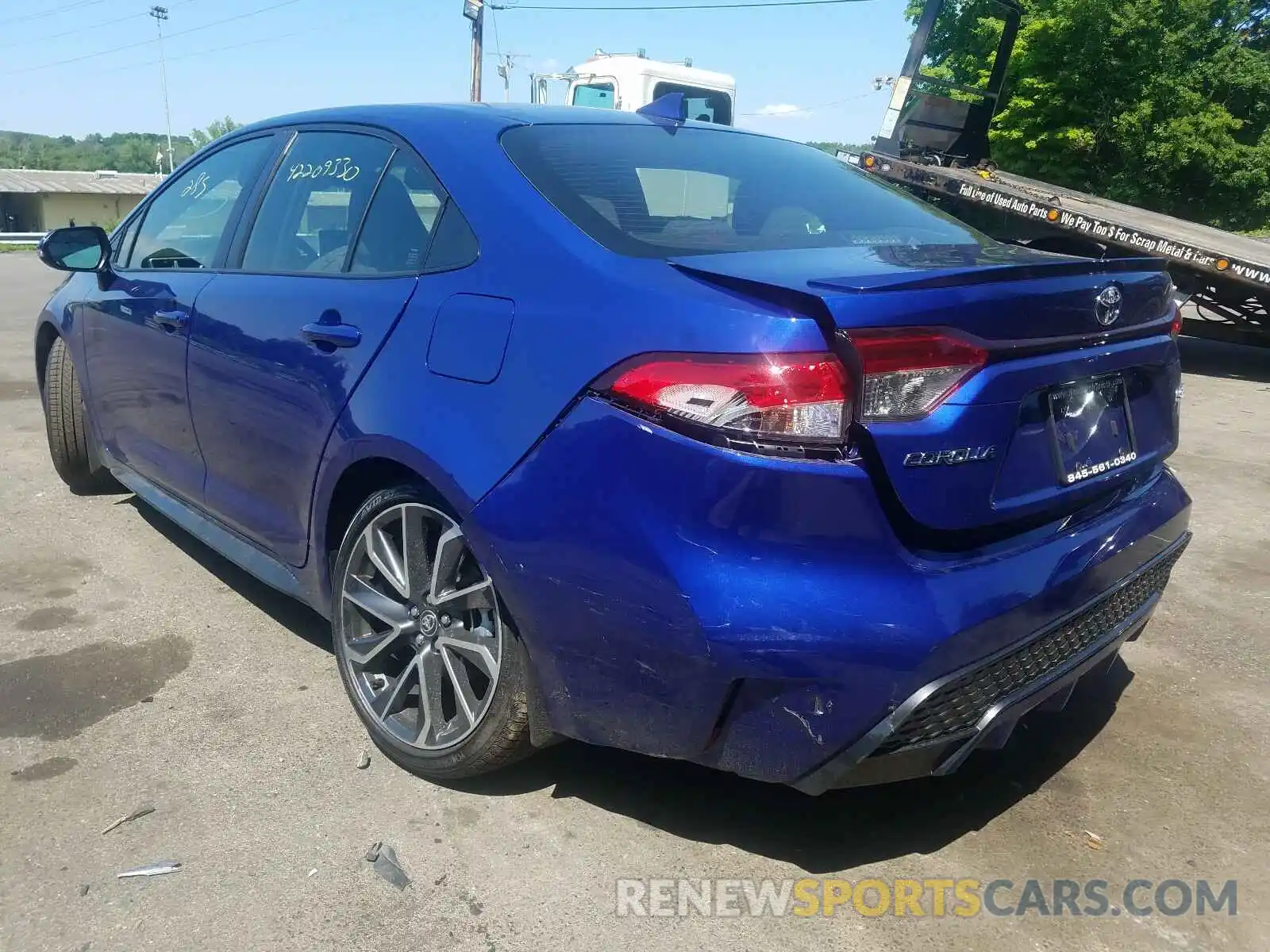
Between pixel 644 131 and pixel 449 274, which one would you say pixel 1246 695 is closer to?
pixel 644 131

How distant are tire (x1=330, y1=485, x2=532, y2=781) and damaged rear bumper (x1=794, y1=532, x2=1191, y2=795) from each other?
30.5 inches

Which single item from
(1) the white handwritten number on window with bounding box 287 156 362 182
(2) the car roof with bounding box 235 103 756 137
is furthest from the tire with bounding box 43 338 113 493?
(2) the car roof with bounding box 235 103 756 137

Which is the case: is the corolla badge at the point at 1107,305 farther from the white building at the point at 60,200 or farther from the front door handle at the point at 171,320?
the white building at the point at 60,200

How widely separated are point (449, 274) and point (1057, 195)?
9.29m

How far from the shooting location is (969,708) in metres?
2.22

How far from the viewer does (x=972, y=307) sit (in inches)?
83.9

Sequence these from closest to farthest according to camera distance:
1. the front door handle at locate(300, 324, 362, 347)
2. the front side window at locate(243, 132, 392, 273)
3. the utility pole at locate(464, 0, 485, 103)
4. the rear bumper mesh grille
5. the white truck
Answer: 1. the rear bumper mesh grille
2. the front door handle at locate(300, 324, 362, 347)
3. the front side window at locate(243, 132, 392, 273)
4. the white truck
5. the utility pole at locate(464, 0, 485, 103)

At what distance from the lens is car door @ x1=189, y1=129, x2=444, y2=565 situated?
2828mm

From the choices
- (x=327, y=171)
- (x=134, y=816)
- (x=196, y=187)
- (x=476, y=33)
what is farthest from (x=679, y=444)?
(x=476, y=33)

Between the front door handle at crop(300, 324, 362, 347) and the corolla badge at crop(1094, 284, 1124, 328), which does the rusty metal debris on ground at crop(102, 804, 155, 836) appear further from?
the corolla badge at crop(1094, 284, 1124, 328)

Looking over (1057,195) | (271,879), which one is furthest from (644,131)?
(1057,195)

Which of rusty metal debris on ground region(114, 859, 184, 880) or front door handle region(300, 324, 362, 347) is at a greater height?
front door handle region(300, 324, 362, 347)

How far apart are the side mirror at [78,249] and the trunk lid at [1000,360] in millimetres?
3094

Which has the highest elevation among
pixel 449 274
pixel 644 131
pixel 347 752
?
pixel 644 131
